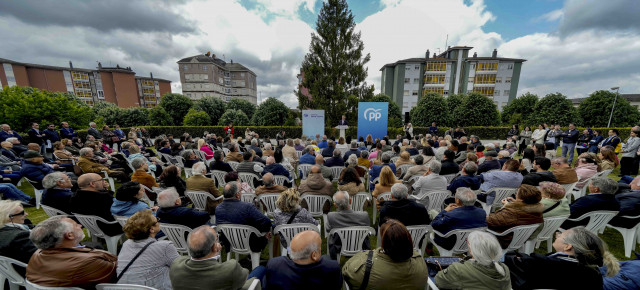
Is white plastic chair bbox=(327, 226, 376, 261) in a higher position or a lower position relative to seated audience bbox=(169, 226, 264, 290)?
lower

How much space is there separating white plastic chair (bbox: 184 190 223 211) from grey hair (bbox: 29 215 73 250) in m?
Answer: 1.89

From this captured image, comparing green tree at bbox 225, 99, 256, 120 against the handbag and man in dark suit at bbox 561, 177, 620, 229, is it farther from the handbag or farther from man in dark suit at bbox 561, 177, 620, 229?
man in dark suit at bbox 561, 177, 620, 229

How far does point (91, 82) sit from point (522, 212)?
69087 millimetres

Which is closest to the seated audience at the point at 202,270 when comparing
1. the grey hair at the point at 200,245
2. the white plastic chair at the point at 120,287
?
the grey hair at the point at 200,245

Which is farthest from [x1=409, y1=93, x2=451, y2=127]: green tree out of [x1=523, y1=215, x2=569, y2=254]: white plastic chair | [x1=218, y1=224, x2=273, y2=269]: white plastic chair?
[x1=218, y1=224, x2=273, y2=269]: white plastic chair

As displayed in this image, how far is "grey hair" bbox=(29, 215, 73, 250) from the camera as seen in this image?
159 cm

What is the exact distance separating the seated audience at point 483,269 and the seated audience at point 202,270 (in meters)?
1.71

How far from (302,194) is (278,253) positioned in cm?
100

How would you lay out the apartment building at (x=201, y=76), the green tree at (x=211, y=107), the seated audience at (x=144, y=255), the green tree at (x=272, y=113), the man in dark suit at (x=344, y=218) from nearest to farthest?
the seated audience at (x=144, y=255)
the man in dark suit at (x=344, y=218)
the green tree at (x=272, y=113)
the green tree at (x=211, y=107)
the apartment building at (x=201, y=76)

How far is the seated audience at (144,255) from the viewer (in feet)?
5.83

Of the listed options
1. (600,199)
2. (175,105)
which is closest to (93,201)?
(600,199)

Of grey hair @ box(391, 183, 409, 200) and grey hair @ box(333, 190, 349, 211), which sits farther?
grey hair @ box(391, 183, 409, 200)

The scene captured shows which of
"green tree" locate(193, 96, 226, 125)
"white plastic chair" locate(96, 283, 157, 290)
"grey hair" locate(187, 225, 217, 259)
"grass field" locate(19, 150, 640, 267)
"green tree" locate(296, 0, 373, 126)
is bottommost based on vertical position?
"grass field" locate(19, 150, 640, 267)

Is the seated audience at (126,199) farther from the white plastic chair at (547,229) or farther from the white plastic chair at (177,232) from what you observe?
the white plastic chair at (547,229)
